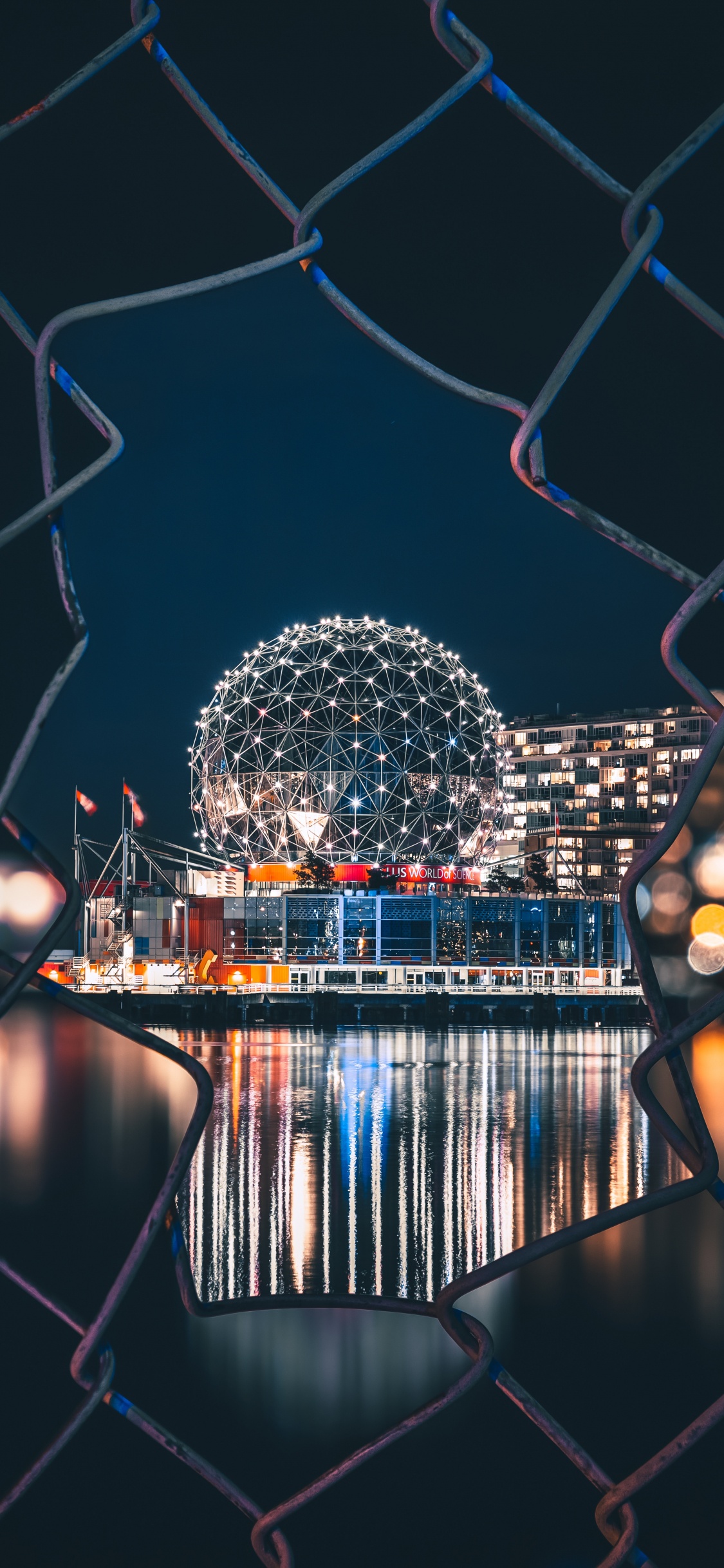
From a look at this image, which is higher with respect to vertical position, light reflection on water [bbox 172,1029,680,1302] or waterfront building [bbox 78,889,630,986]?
waterfront building [bbox 78,889,630,986]

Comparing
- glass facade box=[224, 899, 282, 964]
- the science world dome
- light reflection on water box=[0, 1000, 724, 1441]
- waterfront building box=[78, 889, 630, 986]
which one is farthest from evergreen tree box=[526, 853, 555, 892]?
light reflection on water box=[0, 1000, 724, 1441]

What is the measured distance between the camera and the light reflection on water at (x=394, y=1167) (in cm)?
1094

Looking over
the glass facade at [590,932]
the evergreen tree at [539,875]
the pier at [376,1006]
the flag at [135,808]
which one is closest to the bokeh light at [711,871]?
the flag at [135,808]

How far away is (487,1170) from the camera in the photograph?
747 inches

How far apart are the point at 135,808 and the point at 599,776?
125077mm

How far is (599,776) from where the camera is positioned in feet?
552

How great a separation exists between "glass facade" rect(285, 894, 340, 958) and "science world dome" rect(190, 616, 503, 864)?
594 centimetres

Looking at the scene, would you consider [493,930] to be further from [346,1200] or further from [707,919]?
[707,919]

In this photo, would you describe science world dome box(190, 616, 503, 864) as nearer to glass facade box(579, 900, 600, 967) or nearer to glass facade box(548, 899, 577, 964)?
glass facade box(548, 899, 577, 964)

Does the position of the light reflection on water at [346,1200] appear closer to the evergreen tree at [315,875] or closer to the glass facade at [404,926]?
the glass facade at [404,926]

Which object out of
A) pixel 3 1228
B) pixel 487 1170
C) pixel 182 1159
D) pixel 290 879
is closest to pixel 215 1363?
pixel 182 1159

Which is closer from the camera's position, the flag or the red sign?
the flag

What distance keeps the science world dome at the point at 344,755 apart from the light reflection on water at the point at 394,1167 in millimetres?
40664

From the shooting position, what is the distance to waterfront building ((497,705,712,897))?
523 feet
